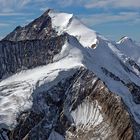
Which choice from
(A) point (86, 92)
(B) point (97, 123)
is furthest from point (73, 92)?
(B) point (97, 123)

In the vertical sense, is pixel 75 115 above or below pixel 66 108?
below

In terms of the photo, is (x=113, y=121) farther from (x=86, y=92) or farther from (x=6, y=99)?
(x=6, y=99)

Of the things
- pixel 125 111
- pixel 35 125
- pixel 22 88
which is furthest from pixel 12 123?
pixel 125 111

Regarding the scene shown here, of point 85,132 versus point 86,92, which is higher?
point 86,92

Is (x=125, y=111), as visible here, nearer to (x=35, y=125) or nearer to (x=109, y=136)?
(x=109, y=136)

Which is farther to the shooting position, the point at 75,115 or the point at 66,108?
the point at 66,108

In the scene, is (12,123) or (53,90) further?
(53,90)
